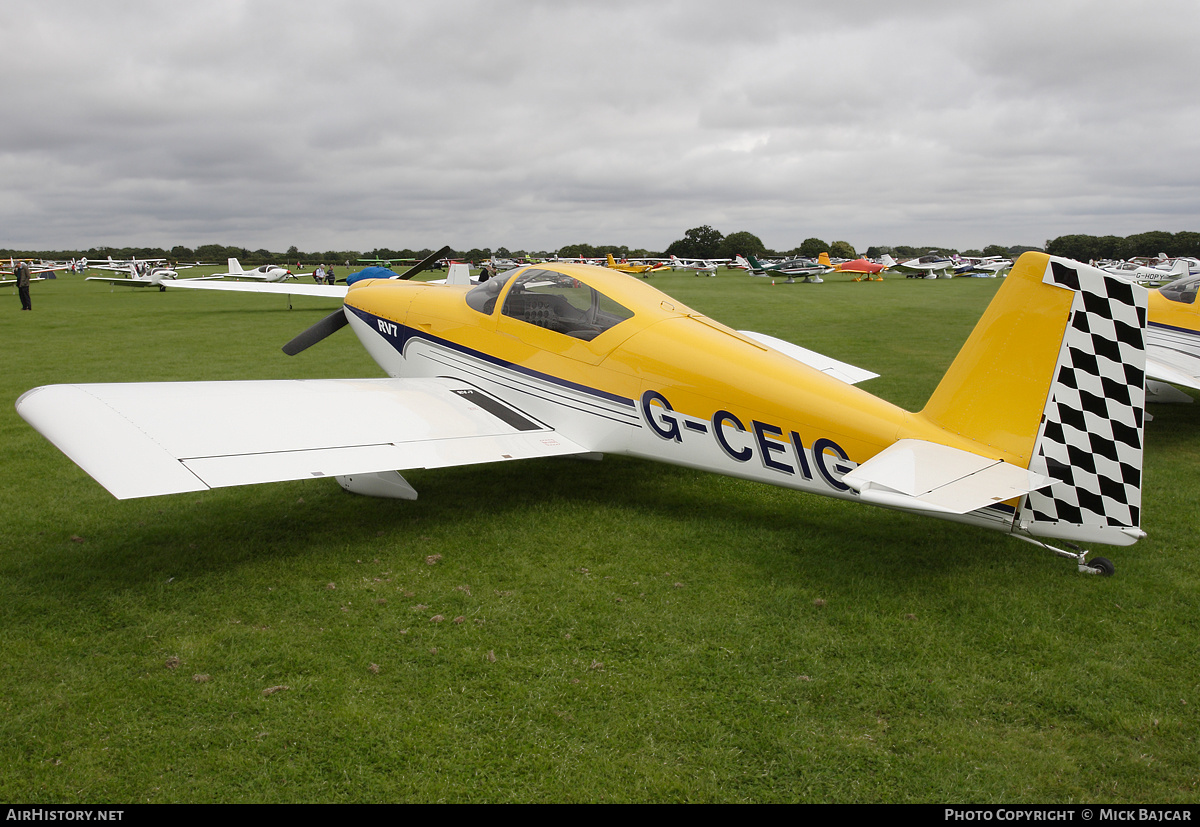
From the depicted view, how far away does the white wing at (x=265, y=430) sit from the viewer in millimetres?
3893

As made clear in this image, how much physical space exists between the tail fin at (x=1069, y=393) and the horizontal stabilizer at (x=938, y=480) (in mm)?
261

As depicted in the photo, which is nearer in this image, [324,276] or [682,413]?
[682,413]

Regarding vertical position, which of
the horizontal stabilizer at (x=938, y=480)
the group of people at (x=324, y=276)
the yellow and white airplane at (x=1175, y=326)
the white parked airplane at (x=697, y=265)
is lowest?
the horizontal stabilizer at (x=938, y=480)

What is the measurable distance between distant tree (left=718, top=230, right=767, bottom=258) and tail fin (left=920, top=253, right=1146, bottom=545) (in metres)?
93.9

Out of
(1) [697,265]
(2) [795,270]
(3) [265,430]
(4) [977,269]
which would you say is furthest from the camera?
(1) [697,265]

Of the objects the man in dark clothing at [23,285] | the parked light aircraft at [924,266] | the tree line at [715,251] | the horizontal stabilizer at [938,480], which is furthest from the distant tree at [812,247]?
the horizontal stabilizer at [938,480]

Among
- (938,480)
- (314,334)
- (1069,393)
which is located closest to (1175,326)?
(1069,393)

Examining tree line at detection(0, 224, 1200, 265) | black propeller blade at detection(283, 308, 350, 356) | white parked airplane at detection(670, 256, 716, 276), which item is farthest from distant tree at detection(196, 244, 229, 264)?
black propeller blade at detection(283, 308, 350, 356)

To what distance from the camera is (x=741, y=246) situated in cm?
9825

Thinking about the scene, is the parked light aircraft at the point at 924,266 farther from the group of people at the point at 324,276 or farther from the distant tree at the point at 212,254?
the distant tree at the point at 212,254

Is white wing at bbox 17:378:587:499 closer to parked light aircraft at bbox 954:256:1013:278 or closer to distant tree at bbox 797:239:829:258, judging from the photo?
parked light aircraft at bbox 954:256:1013:278

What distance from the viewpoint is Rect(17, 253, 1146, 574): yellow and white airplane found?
389 centimetres

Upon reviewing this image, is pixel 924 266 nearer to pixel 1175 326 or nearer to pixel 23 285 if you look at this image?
pixel 1175 326

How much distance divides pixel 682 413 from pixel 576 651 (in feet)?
6.83
